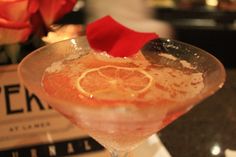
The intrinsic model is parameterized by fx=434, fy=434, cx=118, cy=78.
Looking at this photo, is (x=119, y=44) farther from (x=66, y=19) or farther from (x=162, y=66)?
(x=66, y=19)

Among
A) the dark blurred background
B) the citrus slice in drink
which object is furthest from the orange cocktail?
the dark blurred background

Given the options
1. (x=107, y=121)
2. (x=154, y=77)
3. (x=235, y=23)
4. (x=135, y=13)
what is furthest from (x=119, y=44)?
(x=235, y=23)

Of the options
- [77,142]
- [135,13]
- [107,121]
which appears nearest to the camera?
[107,121]

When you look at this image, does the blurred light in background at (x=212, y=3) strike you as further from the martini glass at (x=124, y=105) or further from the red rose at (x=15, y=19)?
the red rose at (x=15, y=19)

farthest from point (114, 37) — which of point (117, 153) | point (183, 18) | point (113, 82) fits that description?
point (183, 18)

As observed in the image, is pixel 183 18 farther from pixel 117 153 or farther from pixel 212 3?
pixel 117 153

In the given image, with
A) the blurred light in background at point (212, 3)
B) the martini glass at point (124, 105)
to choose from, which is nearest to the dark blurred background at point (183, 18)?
the blurred light in background at point (212, 3)

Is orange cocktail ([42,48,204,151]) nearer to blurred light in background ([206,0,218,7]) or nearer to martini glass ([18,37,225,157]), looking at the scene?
martini glass ([18,37,225,157])
